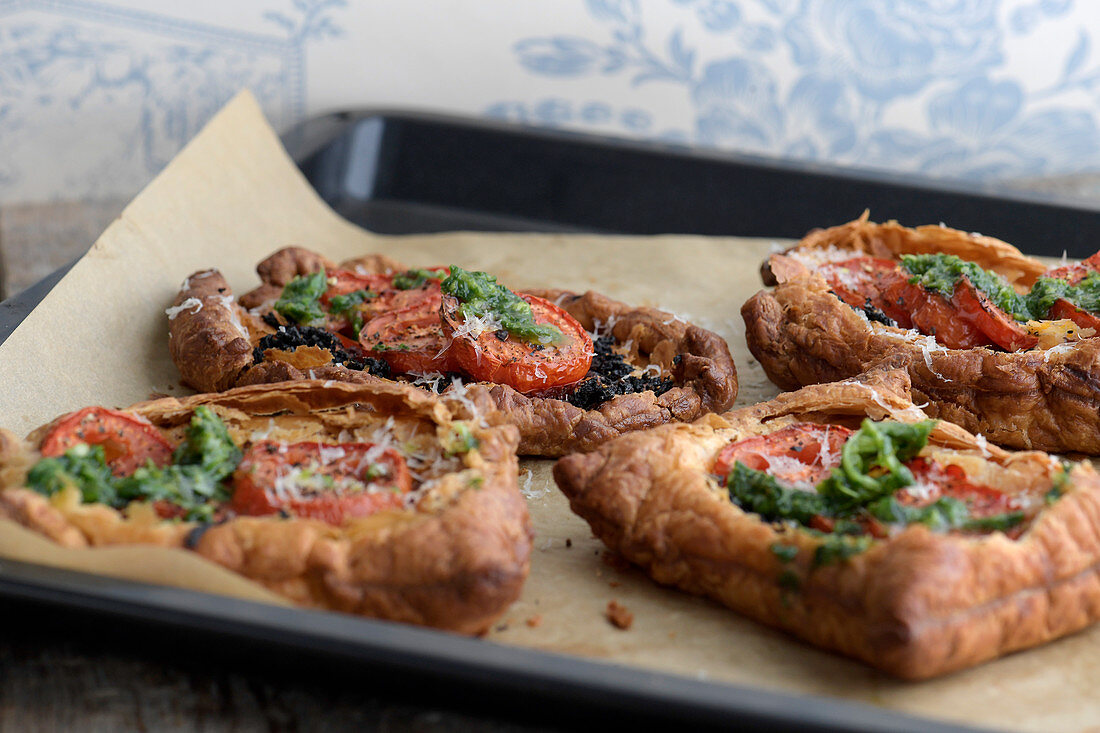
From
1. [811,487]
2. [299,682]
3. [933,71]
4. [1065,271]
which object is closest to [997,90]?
[933,71]

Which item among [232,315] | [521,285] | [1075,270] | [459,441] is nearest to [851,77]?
[1075,270]

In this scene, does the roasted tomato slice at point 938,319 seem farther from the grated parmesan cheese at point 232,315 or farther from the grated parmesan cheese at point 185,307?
the grated parmesan cheese at point 185,307

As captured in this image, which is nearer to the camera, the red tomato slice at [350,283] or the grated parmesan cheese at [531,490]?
the grated parmesan cheese at [531,490]

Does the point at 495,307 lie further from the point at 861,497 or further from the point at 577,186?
the point at 577,186

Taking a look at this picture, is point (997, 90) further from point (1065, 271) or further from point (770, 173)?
point (1065, 271)

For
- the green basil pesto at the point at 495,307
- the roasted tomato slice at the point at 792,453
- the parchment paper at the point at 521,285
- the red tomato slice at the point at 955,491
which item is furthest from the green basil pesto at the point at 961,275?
the green basil pesto at the point at 495,307

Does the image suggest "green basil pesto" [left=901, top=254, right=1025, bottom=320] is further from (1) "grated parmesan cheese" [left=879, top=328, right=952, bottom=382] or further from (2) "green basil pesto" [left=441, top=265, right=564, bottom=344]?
(2) "green basil pesto" [left=441, top=265, right=564, bottom=344]

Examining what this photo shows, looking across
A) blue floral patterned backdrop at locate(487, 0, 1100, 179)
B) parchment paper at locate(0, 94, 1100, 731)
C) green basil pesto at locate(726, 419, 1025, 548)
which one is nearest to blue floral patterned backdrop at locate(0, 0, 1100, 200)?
blue floral patterned backdrop at locate(487, 0, 1100, 179)
